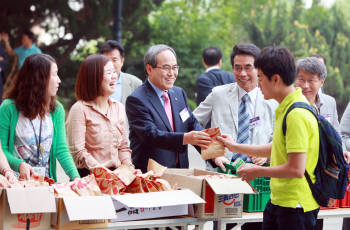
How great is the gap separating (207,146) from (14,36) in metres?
9.65

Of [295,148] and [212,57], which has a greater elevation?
[212,57]

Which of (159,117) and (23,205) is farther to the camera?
(159,117)

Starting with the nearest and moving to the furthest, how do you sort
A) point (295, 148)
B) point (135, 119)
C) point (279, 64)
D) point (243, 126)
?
point (295, 148) → point (279, 64) → point (135, 119) → point (243, 126)

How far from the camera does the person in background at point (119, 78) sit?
582 cm

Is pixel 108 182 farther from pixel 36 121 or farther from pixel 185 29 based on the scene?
pixel 185 29

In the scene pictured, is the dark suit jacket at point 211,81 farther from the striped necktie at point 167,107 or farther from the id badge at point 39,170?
the id badge at point 39,170

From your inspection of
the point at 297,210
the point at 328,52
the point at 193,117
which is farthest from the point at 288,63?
the point at 328,52

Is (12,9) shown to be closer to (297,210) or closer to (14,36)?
(14,36)

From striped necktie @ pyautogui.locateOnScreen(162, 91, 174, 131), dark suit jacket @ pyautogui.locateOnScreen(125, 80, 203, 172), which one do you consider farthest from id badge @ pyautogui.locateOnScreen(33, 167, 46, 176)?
striped necktie @ pyautogui.locateOnScreen(162, 91, 174, 131)

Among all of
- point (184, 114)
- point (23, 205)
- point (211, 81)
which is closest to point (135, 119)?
point (184, 114)

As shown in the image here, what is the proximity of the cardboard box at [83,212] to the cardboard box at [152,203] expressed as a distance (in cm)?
10

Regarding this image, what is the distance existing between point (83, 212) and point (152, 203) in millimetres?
399

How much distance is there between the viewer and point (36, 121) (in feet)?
12.9

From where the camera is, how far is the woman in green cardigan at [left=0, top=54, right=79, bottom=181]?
12.6 ft
